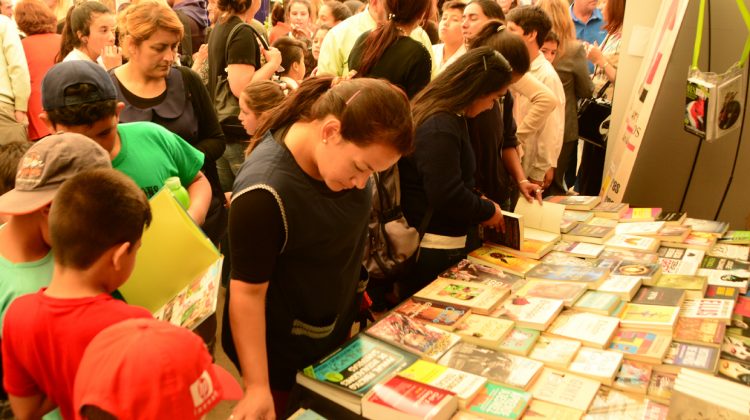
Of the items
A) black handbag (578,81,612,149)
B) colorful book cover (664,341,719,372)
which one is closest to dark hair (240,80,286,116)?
colorful book cover (664,341,719,372)

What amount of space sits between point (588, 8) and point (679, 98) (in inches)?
91.9

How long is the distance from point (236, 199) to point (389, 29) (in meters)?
1.65

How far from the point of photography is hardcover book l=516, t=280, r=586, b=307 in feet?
6.79

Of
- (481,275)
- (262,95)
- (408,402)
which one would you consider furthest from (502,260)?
(262,95)

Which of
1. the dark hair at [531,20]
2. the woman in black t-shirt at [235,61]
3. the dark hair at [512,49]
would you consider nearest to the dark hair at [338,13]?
the woman in black t-shirt at [235,61]

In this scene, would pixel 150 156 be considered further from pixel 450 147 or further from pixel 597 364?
pixel 597 364

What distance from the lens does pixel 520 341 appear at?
71.7 inches

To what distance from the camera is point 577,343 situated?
1.81 meters

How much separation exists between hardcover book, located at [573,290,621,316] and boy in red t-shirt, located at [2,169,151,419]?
1400 mm

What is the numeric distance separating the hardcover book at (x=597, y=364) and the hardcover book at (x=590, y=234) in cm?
94

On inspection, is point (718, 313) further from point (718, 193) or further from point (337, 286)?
point (718, 193)

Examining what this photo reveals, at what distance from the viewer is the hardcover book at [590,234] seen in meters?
2.64

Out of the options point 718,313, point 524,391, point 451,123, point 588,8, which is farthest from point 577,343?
point 588,8

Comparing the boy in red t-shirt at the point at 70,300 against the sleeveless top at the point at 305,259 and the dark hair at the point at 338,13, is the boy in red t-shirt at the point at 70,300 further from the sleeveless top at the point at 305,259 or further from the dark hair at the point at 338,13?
the dark hair at the point at 338,13
